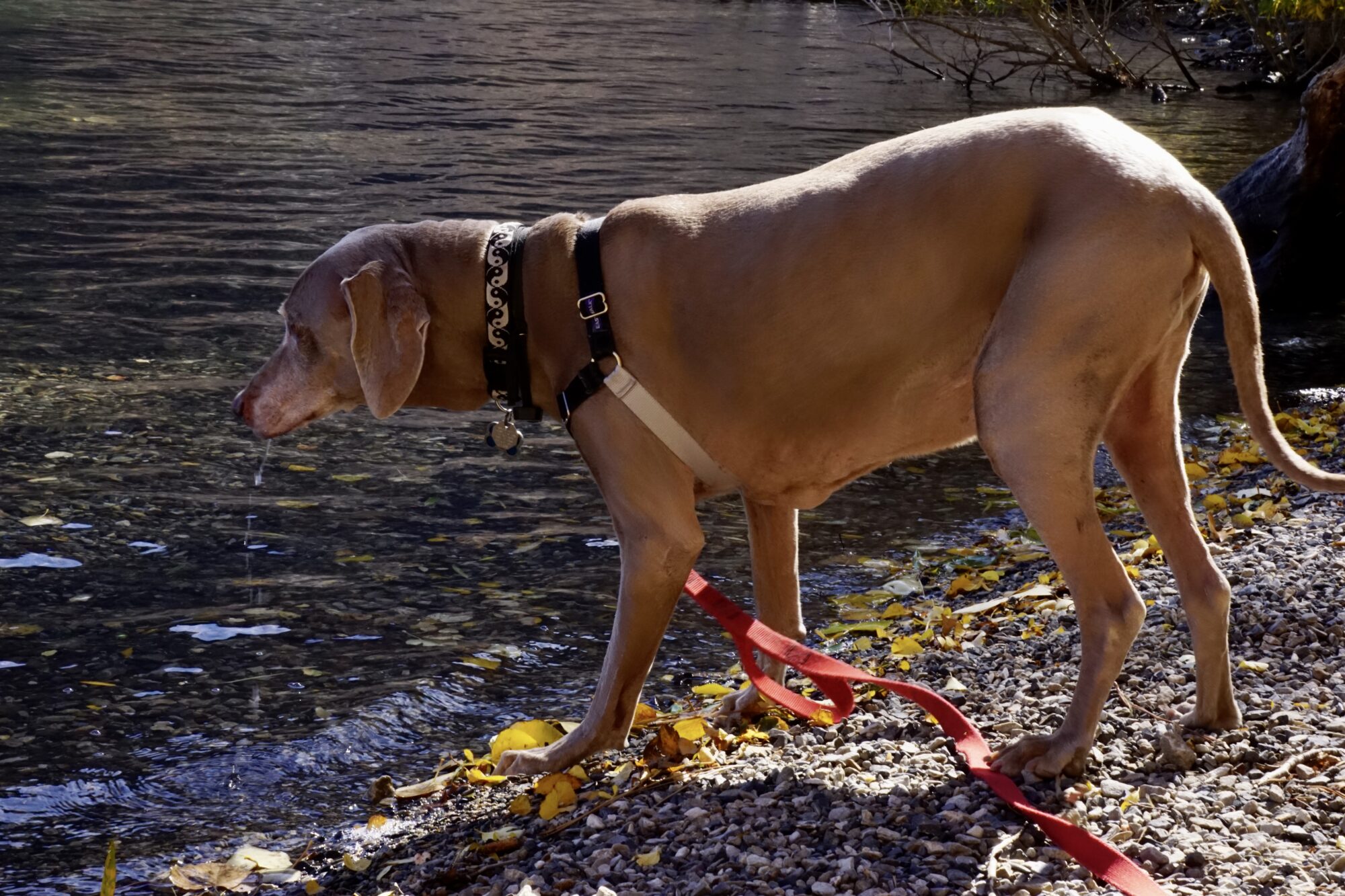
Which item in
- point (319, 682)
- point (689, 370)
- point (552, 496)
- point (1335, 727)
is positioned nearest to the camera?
point (1335, 727)

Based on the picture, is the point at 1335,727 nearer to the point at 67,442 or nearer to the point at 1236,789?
the point at 1236,789

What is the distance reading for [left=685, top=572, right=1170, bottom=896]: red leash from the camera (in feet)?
11.6

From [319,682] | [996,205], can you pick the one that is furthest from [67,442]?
[996,205]

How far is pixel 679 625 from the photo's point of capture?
6.81m

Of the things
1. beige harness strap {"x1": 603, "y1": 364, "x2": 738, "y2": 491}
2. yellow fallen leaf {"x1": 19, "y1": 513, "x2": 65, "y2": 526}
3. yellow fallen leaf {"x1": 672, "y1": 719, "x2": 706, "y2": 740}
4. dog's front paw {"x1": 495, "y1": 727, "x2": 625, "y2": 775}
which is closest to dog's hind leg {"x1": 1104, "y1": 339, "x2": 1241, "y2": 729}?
beige harness strap {"x1": 603, "y1": 364, "x2": 738, "y2": 491}

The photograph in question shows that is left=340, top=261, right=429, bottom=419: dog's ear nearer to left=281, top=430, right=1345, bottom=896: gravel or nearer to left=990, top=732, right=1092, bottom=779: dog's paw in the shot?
left=281, top=430, right=1345, bottom=896: gravel

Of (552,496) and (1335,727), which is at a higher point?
(1335,727)

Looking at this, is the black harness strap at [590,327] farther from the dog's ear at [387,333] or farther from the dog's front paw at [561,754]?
the dog's front paw at [561,754]

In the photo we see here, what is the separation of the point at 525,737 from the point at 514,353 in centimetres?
142

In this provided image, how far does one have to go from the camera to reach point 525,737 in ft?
16.8

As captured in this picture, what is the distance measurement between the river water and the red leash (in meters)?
1.26

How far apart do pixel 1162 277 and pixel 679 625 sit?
11.1 ft

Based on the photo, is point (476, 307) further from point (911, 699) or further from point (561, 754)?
point (911, 699)

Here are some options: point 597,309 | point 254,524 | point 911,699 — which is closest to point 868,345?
point 597,309
